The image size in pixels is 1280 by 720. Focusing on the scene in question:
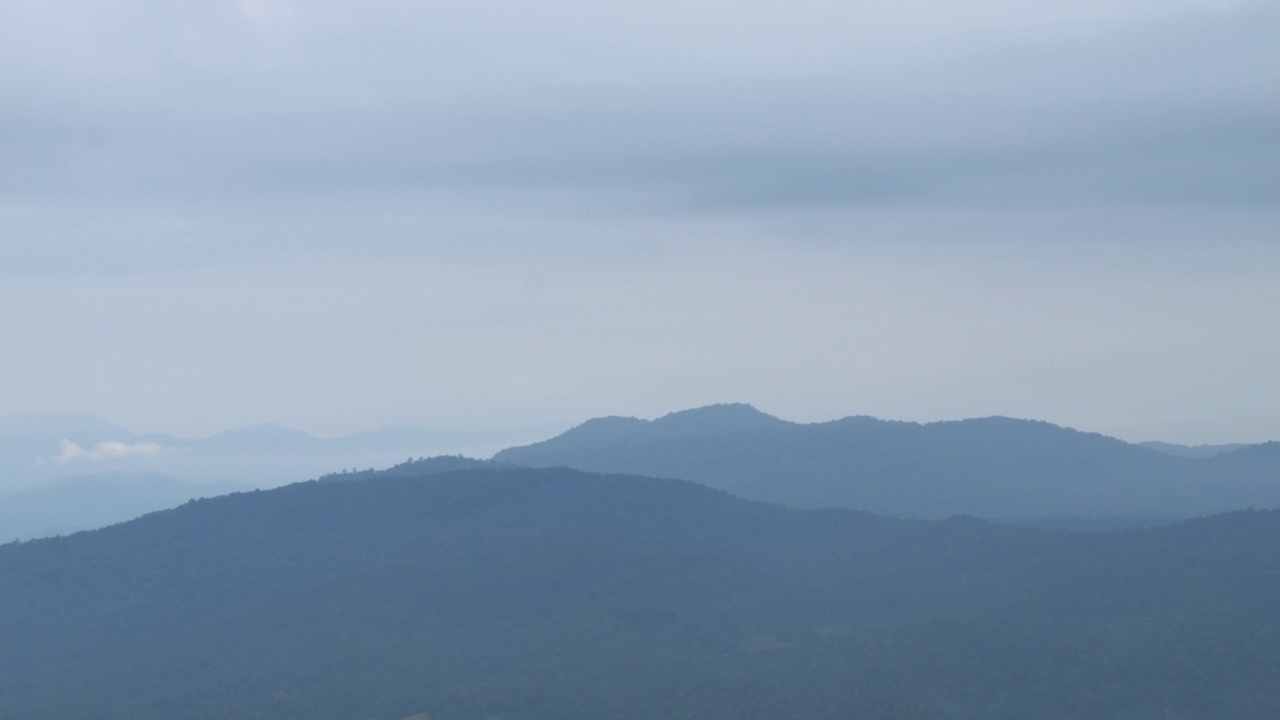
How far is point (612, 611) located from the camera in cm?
13038

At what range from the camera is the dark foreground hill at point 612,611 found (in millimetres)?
104375

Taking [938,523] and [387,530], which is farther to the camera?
[387,530]

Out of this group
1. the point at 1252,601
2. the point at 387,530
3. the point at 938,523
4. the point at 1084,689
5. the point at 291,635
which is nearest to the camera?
the point at 1084,689

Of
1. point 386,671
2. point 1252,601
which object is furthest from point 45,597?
point 1252,601

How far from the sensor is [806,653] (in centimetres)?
11694

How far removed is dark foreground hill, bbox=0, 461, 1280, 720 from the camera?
104 metres

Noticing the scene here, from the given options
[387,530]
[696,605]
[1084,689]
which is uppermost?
[387,530]

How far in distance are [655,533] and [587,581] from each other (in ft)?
79.6

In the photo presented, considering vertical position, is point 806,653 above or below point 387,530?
below

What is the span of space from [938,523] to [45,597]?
100 metres

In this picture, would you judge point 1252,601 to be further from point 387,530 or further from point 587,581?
point 387,530

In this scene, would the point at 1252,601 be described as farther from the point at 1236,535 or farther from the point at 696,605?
the point at 696,605

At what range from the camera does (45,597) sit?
14825 cm

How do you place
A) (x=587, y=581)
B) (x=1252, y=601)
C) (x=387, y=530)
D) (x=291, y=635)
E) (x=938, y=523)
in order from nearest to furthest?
(x=1252, y=601) < (x=291, y=635) < (x=587, y=581) < (x=938, y=523) < (x=387, y=530)
